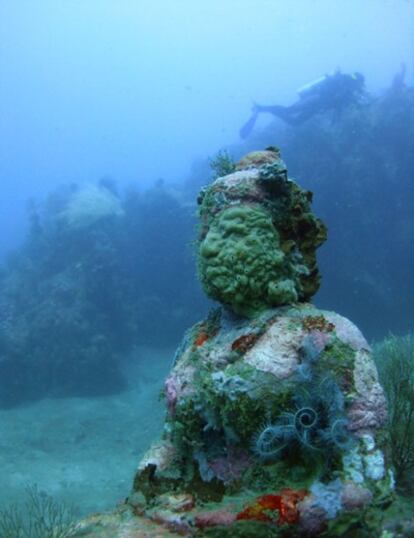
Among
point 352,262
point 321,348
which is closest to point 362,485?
point 321,348

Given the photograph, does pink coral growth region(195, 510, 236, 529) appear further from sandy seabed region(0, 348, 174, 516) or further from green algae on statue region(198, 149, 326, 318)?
sandy seabed region(0, 348, 174, 516)

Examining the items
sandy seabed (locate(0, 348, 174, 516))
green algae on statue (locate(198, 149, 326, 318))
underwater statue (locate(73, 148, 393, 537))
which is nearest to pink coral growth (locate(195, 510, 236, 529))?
underwater statue (locate(73, 148, 393, 537))

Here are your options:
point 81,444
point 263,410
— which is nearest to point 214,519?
point 263,410

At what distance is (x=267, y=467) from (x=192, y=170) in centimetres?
2561

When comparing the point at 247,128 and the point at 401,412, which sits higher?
the point at 247,128

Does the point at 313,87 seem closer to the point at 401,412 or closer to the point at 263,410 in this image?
the point at 401,412

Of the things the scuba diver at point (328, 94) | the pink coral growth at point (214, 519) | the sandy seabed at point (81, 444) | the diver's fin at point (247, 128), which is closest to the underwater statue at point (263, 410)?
the pink coral growth at point (214, 519)

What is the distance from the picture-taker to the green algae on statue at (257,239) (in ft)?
13.5

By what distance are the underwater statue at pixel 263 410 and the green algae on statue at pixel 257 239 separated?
0.01 meters

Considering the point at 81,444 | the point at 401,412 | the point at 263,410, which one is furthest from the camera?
the point at 81,444

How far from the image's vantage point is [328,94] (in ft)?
73.6

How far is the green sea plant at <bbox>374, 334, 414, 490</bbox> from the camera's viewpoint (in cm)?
462

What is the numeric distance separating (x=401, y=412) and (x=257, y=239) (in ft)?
8.70

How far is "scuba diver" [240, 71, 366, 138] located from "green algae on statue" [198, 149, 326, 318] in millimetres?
19569
